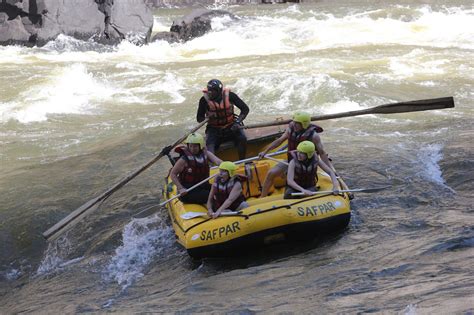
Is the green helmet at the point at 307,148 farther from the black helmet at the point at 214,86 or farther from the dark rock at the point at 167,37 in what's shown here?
the dark rock at the point at 167,37

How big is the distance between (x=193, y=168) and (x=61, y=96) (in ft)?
26.5

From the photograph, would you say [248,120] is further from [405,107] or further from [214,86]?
[405,107]

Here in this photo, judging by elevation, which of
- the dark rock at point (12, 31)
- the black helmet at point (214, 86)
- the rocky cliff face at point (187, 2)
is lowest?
the black helmet at point (214, 86)

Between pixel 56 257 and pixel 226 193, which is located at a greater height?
pixel 226 193

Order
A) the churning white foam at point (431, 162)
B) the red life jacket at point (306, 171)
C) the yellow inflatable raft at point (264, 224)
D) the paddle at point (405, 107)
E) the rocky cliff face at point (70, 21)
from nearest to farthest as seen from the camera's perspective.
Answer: the yellow inflatable raft at point (264, 224)
the red life jacket at point (306, 171)
the paddle at point (405, 107)
the churning white foam at point (431, 162)
the rocky cliff face at point (70, 21)

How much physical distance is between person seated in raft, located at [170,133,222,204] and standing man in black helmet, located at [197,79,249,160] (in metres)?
0.79

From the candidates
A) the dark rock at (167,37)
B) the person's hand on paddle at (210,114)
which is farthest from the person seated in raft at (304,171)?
the dark rock at (167,37)

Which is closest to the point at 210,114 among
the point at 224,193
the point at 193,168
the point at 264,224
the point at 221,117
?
the point at 221,117

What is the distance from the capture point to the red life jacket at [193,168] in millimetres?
6410

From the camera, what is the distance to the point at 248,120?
1107 centimetres

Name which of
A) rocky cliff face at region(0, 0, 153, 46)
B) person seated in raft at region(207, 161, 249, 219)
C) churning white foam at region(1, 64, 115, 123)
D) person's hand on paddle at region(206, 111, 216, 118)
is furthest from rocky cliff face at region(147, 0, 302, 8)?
person seated in raft at region(207, 161, 249, 219)

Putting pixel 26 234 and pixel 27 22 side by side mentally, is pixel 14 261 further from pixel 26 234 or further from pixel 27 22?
pixel 27 22

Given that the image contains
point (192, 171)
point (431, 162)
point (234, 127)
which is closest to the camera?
point (192, 171)

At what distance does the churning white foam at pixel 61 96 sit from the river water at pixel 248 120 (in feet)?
0.20
